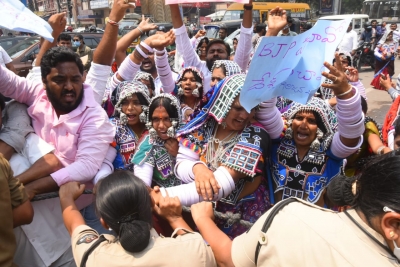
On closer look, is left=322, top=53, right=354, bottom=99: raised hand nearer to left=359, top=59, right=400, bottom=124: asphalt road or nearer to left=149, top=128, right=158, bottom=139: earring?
left=149, top=128, right=158, bottom=139: earring

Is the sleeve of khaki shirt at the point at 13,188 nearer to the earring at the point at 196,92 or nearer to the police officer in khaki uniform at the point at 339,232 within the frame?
the police officer in khaki uniform at the point at 339,232

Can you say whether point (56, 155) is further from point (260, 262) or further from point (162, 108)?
point (260, 262)

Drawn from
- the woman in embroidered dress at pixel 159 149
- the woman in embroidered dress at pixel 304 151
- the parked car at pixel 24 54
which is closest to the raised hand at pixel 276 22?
the woman in embroidered dress at pixel 304 151

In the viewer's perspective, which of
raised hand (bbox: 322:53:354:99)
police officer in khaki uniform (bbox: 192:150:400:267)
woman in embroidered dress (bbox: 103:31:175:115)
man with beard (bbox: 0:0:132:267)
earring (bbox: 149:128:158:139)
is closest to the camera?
police officer in khaki uniform (bbox: 192:150:400:267)

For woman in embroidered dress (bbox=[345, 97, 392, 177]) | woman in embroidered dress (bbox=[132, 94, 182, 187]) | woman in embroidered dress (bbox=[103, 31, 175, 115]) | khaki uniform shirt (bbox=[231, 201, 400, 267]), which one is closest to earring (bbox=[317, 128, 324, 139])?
woman in embroidered dress (bbox=[345, 97, 392, 177])

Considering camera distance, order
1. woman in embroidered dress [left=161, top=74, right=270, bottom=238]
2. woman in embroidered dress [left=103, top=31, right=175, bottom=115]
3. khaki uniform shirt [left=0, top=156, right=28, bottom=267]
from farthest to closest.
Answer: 1. woman in embroidered dress [left=103, top=31, right=175, bottom=115]
2. woman in embroidered dress [left=161, top=74, right=270, bottom=238]
3. khaki uniform shirt [left=0, top=156, right=28, bottom=267]

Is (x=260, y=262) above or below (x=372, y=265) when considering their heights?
below

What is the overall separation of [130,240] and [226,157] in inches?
29.5

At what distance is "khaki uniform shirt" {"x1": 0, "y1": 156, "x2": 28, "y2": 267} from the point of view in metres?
1.42

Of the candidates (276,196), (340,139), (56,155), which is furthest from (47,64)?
(340,139)

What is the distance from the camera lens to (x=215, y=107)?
75.0 inches

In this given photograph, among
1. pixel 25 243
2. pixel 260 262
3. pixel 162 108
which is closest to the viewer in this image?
pixel 260 262

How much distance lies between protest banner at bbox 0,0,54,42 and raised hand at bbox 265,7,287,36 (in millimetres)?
1409

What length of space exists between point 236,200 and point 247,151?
1.07ft
